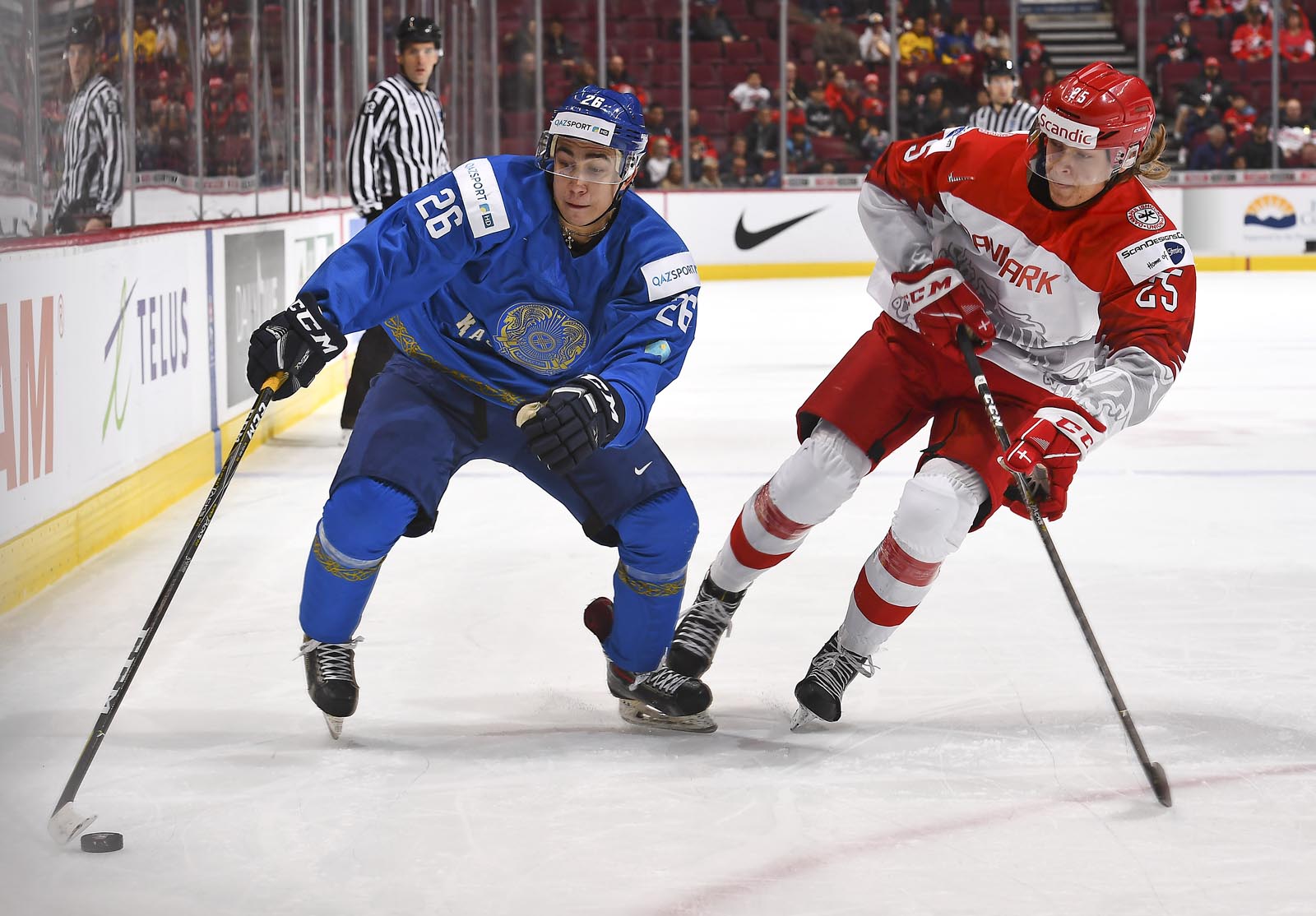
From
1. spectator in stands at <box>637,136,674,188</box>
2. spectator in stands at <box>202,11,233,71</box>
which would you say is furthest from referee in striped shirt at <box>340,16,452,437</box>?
spectator in stands at <box>637,136,674,188</box>

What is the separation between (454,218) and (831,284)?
1026 cm

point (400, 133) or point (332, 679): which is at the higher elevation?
point (400, 133)

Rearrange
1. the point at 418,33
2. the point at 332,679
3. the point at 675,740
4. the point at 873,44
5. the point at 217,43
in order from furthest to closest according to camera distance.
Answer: the point at 873,44
the point at 217,43
the point at 418,33
the point at 675,740
the point at 332,679

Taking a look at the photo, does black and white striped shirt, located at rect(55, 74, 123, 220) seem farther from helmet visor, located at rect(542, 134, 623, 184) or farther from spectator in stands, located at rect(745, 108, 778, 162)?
spectator in stands, located at rect(745, 108, 778, 162)

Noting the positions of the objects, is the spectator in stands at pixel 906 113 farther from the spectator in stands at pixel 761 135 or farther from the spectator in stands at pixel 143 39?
the spectator in stands at pixel 143 39

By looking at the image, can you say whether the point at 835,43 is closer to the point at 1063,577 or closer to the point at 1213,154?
the point at 1213,154

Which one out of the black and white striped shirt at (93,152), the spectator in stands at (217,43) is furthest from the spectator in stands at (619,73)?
the black and white striped shirt at (93,152)

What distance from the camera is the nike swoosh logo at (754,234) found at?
1332 centimetres

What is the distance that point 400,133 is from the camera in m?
5.69

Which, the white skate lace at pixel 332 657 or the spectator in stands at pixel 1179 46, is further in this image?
the spectator in stands at pixel 1179 46

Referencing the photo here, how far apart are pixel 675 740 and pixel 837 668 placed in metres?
0.29

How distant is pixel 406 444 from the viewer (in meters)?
2.58

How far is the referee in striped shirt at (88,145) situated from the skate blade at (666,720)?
2087mm

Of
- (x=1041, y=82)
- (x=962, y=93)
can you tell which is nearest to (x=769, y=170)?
(x=962, y=93)
